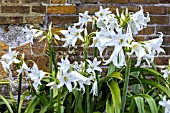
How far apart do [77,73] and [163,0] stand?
1411 mm

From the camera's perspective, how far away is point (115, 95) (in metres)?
1.80

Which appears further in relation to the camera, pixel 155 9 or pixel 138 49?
pixel 155 9

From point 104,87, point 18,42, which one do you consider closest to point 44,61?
point 18,42

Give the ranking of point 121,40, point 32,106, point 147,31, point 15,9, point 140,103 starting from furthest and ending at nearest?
point 147,31 < point 15,9 < point 32,106 < point 140,103 < point 121,40

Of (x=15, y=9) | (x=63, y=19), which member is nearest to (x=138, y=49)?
(x=63, y=19)

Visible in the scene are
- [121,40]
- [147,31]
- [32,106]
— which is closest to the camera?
[121,40]

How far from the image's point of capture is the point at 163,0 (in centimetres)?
273

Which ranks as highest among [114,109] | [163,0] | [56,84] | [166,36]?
[163,0]

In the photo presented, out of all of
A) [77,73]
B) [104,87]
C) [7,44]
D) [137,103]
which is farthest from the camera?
[7,44]

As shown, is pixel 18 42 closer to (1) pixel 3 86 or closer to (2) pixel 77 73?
(1) pixel 3 86

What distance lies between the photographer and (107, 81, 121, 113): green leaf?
1.73 meters

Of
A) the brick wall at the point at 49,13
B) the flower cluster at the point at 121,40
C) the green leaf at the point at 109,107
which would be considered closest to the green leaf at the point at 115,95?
the green leaf at the point at 109,107

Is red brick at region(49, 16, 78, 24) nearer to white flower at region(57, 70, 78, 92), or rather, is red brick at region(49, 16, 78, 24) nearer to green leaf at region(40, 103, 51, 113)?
green leaf at region(40, 103, 51, 113)

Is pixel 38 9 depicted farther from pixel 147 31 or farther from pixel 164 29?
pixel 164 29
